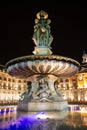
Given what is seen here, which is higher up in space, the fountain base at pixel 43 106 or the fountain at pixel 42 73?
the fountain at pixel 42 73

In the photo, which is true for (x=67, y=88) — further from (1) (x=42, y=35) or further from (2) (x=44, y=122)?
(2) (x=44, y=122)

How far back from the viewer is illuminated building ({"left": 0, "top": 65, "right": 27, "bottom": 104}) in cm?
7647

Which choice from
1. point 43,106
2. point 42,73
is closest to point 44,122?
point 43,106

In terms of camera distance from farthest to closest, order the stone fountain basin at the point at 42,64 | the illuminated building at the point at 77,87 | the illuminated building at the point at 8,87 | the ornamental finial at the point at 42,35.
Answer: the illuminated building at the point at 8,87 < the illuminated building at the point at 77,87 < the ornamental finial at the point at 42,35 < the stone fountain basin at the point at 42,64

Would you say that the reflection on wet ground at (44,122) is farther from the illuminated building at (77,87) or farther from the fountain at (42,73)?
the illuminated building at (77,87)

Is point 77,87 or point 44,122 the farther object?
point 77,87

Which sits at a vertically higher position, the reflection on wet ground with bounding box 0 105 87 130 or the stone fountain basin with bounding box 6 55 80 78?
the stone fountain basin with bounding box 6 55 80 78

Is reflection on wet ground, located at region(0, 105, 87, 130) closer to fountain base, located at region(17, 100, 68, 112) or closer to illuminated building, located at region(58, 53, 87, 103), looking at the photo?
fountain base, located at region(17, 100, 68, 112)

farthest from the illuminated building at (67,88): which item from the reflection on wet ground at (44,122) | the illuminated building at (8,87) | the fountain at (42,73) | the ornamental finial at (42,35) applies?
the reflection on wet ground at (44,122)

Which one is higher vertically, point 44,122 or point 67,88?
point 67,88

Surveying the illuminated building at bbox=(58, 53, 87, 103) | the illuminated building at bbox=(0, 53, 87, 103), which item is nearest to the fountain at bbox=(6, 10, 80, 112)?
the illuminated building at bbox=(0, 53, 87, 103)

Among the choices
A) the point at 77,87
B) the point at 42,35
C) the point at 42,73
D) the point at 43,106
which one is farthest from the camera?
the point at 77,87

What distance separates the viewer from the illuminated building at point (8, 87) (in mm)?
76475

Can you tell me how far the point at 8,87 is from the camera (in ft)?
269
